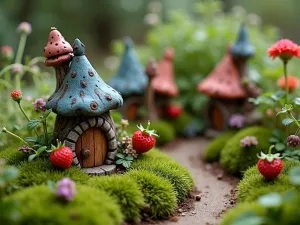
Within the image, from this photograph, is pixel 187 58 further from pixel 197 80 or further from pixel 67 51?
pixel 67 51

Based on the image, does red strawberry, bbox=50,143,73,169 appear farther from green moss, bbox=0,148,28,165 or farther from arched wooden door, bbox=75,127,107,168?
green moss, bbox=0,148,28,165

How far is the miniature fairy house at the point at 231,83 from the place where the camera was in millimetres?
6793

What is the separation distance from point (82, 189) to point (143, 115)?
9.72ft

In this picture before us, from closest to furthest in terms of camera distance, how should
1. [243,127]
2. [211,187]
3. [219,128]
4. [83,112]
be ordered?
[83,112]
[211,187]
[243,127]
[219,128]

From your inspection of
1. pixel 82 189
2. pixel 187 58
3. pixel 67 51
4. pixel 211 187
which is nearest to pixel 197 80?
pixel 187 58

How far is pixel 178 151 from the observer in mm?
6820

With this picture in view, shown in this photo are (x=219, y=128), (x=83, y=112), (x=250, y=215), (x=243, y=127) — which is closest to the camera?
(x=250, y=215)

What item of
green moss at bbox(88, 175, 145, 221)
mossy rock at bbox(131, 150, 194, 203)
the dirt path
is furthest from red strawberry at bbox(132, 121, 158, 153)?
the dirt path

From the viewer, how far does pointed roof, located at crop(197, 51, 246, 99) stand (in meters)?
A: 6.81

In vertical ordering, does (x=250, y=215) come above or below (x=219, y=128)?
below

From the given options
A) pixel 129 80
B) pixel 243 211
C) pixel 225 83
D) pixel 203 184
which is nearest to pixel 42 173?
pixel 243 211

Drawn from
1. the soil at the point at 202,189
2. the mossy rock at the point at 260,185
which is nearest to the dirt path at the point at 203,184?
the soil at the point at 202,189

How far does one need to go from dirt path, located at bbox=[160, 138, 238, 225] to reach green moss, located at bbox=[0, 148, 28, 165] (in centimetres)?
167

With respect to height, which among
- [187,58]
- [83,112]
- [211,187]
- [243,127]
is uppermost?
[187,58]
